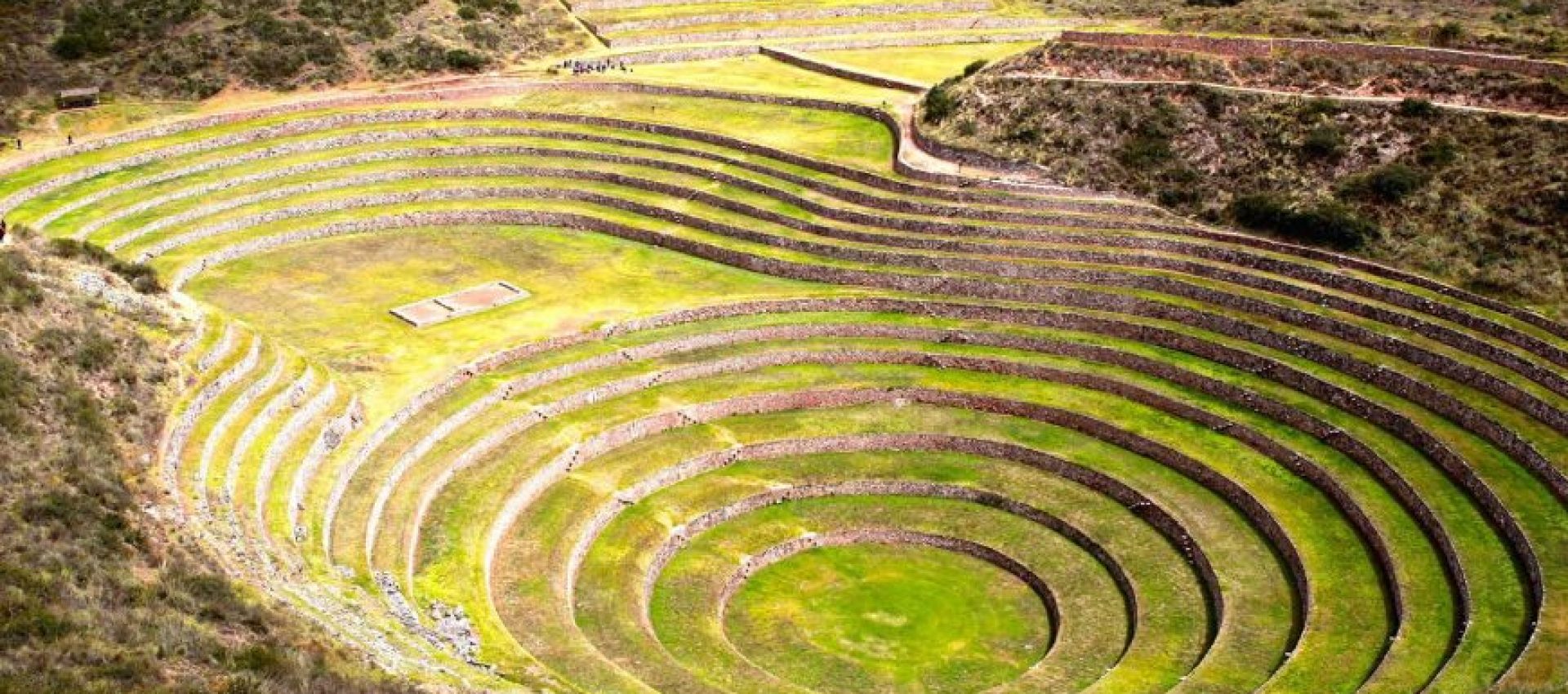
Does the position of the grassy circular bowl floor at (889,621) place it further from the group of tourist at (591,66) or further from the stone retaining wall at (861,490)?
the group of tourist at (591,66)

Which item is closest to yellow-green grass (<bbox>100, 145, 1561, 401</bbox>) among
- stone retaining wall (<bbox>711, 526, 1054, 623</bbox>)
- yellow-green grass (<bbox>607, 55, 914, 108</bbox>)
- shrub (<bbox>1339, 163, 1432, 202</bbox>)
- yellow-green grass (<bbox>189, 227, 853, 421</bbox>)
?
yellow-green grass (<bbox>189, 227, 853, 421</bbox>)

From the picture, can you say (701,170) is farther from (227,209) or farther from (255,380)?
(255,380)

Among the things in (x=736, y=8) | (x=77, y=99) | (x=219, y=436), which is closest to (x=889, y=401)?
(x=219, y=436)

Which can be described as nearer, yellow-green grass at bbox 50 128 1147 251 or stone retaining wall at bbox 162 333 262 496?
stone retaining wall at bbox 162 333 262 496

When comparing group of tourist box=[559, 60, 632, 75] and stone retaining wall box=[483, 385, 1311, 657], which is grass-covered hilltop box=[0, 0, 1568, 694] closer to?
stone retaining wall box=[483, 385, 1311, 657]

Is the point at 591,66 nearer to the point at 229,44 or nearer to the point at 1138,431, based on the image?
the point at 229,44

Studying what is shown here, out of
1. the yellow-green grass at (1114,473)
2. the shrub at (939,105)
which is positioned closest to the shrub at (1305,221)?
the yellow-green grass at (1114,473)
